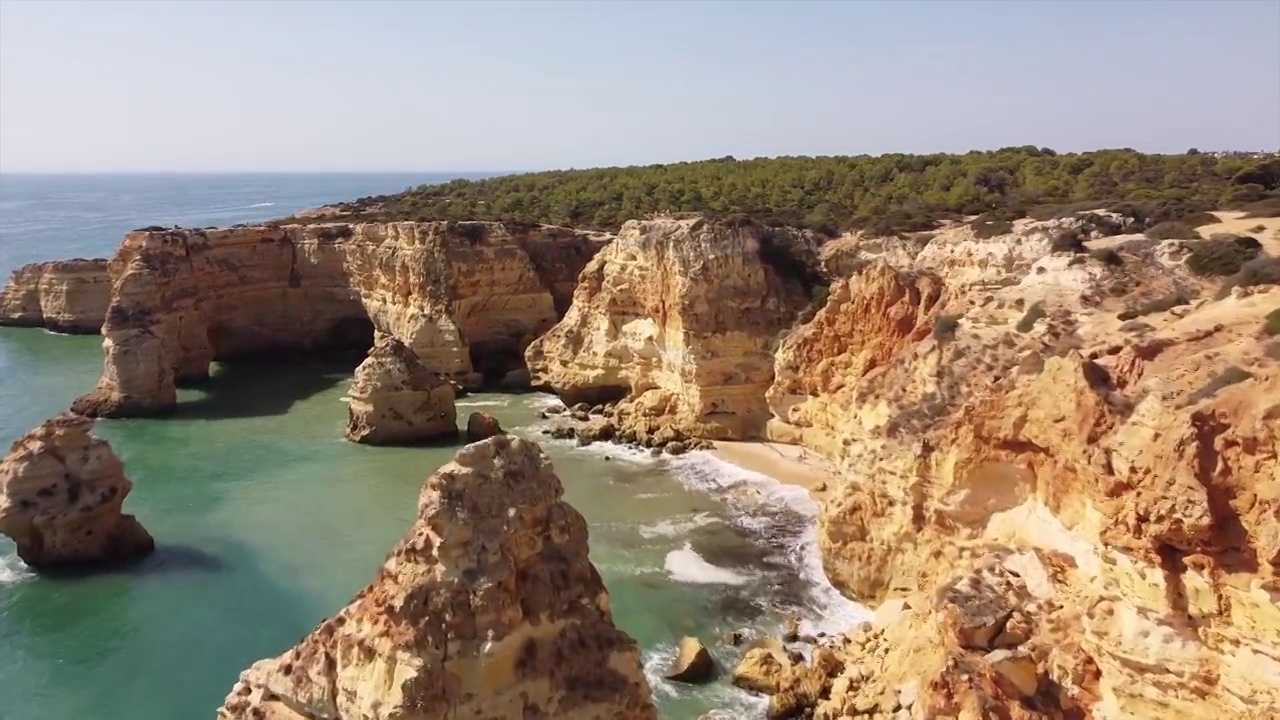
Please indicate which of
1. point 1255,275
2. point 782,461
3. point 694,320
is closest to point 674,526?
point 782,461

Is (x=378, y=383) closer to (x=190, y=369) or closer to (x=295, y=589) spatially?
(x=295, y=589)

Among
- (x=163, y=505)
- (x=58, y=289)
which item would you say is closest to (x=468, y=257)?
(x=163, y=505)

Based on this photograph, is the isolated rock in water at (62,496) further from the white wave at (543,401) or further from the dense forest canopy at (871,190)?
the dense forest canopy at (871,190)

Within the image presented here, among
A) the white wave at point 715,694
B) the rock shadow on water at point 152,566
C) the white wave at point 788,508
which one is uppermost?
the white wave at point 788,508

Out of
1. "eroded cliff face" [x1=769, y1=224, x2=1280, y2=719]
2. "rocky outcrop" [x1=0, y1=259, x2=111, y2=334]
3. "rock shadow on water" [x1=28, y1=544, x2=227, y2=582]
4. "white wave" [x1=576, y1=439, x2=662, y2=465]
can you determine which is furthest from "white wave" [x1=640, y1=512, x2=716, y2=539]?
"rocky outcrop" [x1=0, y1=259, x2=111, y2=334]

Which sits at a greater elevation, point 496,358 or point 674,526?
point 496,358

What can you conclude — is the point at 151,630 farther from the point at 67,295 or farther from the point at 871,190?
the point at 67,295

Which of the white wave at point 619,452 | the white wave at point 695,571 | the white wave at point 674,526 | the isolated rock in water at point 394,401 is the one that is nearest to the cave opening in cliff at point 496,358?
the isolated rock in water at point 394,401
